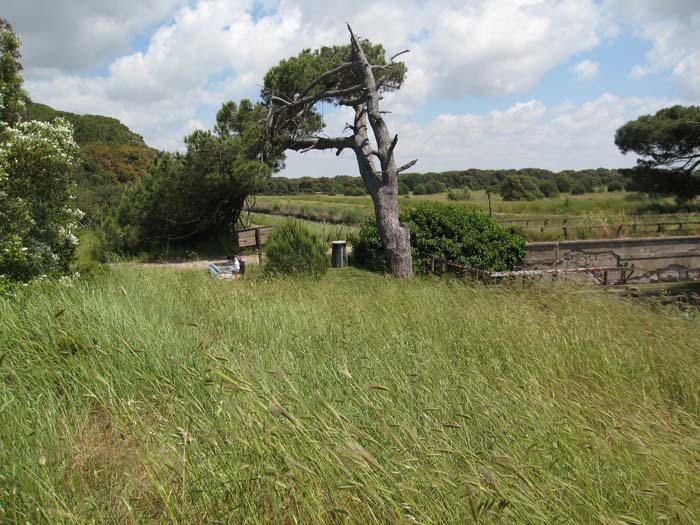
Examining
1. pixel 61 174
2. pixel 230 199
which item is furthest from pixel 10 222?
pixel 230 199

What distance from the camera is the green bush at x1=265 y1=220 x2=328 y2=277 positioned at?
10984 millimetres

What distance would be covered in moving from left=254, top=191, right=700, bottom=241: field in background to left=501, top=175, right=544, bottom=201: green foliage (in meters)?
1.01

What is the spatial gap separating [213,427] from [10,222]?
15.9 ft

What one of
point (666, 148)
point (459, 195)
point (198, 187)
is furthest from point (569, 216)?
point (198, 187)

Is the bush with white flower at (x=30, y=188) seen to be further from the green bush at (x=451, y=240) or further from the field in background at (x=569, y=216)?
the field in background at (x=569, y=216)

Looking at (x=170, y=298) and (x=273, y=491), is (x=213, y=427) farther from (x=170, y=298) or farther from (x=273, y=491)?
(x=170, y=298)

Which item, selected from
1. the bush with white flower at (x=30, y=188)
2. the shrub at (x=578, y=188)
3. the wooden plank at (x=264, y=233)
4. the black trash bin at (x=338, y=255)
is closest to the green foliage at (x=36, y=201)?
the bush with white flower at (x=30, y=188)

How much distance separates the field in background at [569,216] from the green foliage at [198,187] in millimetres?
5681

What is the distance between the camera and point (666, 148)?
25.5 metres

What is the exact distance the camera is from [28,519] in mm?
1905

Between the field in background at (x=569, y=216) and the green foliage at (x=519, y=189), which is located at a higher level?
the green foliage at (x=519, y=189)

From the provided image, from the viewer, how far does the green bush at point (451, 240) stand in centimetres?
1380

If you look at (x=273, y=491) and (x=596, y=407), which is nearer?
(x=273, y=491)

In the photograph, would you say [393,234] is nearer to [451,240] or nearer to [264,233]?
[451,240]
